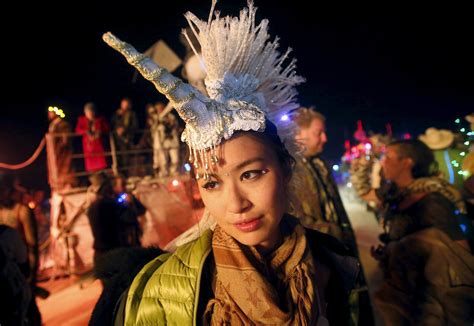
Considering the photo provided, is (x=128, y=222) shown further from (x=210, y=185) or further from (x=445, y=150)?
(x=445, y=150)

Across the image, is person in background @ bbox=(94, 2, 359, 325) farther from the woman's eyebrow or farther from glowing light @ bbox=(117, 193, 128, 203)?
glowing light @ bbox=(117, 193, 128, 203)

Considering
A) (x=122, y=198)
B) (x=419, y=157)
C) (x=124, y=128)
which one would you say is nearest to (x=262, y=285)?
(x=419, y=157)

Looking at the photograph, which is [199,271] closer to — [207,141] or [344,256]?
[207,141]

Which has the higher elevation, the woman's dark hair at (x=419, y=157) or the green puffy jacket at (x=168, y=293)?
the woman's dark hair at (x=419, y=157)

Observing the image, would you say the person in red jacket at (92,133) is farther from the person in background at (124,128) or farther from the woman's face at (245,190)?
the woman's face at (245,190)

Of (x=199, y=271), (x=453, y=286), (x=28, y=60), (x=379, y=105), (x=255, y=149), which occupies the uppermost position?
(x=28, y=60)

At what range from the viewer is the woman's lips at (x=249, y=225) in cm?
140

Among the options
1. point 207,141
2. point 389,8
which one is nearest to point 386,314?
point 207,141

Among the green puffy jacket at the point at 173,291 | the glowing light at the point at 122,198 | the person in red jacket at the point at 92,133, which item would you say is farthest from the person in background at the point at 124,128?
the green puffy jacket at the point at 173,291

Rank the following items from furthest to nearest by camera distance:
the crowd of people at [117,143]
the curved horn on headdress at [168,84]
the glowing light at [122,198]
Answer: the crowd of people at [117,143]
the glowing light at [122,198]
the curved horn on headdress at [168,84]

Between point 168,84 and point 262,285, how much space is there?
39.5 inches

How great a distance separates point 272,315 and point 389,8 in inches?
221

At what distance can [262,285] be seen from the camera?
1.34 metres

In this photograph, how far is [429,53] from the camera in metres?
3.64
